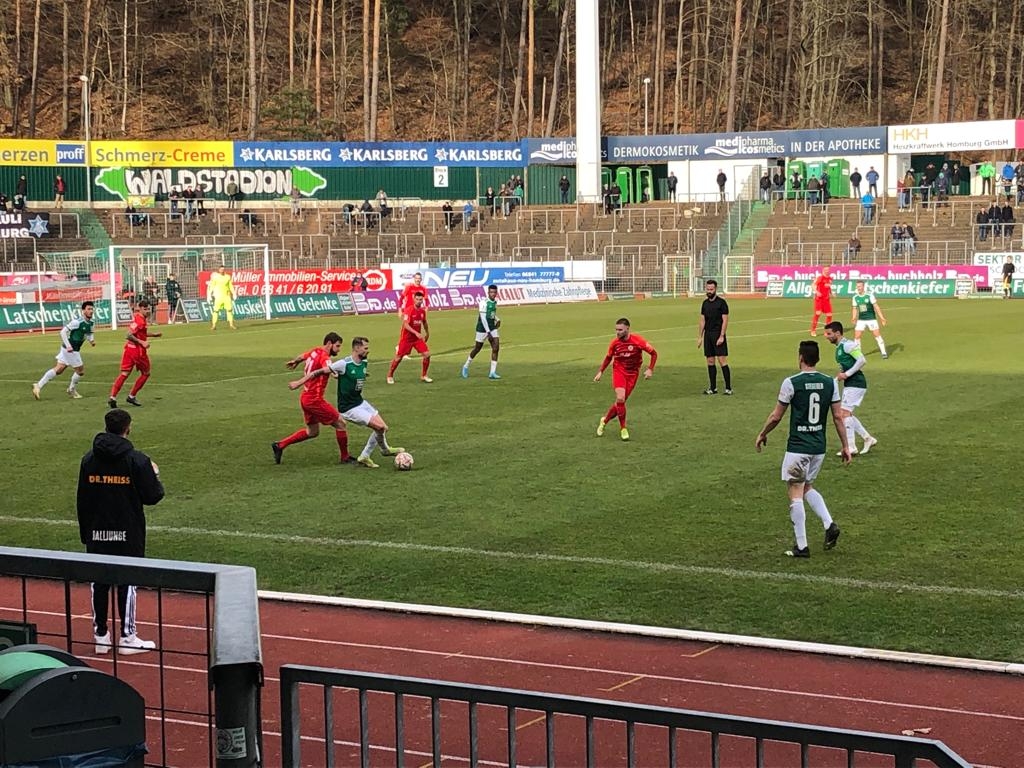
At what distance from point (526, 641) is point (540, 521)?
4674mm

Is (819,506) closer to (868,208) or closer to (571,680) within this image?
(571,680)

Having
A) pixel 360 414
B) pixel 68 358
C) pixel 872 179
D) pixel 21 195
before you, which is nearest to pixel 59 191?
pixel 21 195

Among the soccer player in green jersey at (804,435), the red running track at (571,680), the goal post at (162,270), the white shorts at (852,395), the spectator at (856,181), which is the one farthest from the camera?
the spectator at (856,181)

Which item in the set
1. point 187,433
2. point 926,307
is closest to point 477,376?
point 187,433

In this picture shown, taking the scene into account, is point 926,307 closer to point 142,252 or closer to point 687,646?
point 142,252

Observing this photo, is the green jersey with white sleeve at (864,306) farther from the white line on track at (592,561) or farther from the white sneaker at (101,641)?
the white sneaker at (101,641)

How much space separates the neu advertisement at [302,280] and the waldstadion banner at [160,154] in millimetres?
17731

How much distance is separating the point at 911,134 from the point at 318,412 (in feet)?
197

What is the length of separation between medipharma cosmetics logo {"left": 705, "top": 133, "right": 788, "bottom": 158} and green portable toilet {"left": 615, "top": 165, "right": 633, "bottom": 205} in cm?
523

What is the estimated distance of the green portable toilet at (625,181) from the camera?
8118 centimetres

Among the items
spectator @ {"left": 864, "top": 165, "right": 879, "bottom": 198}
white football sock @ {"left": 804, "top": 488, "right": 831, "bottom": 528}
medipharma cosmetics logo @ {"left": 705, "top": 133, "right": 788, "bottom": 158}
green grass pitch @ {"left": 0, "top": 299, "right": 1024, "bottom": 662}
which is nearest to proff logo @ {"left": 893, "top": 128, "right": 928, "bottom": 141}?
spectator @ {"left": 864, "top": 165, "right": 879, "bottom": 198}

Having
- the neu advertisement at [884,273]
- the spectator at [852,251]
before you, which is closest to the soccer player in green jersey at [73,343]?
the neu advertisement at [884,273]

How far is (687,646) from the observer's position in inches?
421

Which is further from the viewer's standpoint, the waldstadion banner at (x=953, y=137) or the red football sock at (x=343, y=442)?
the waldstadion banner at (x=953, y=137)
